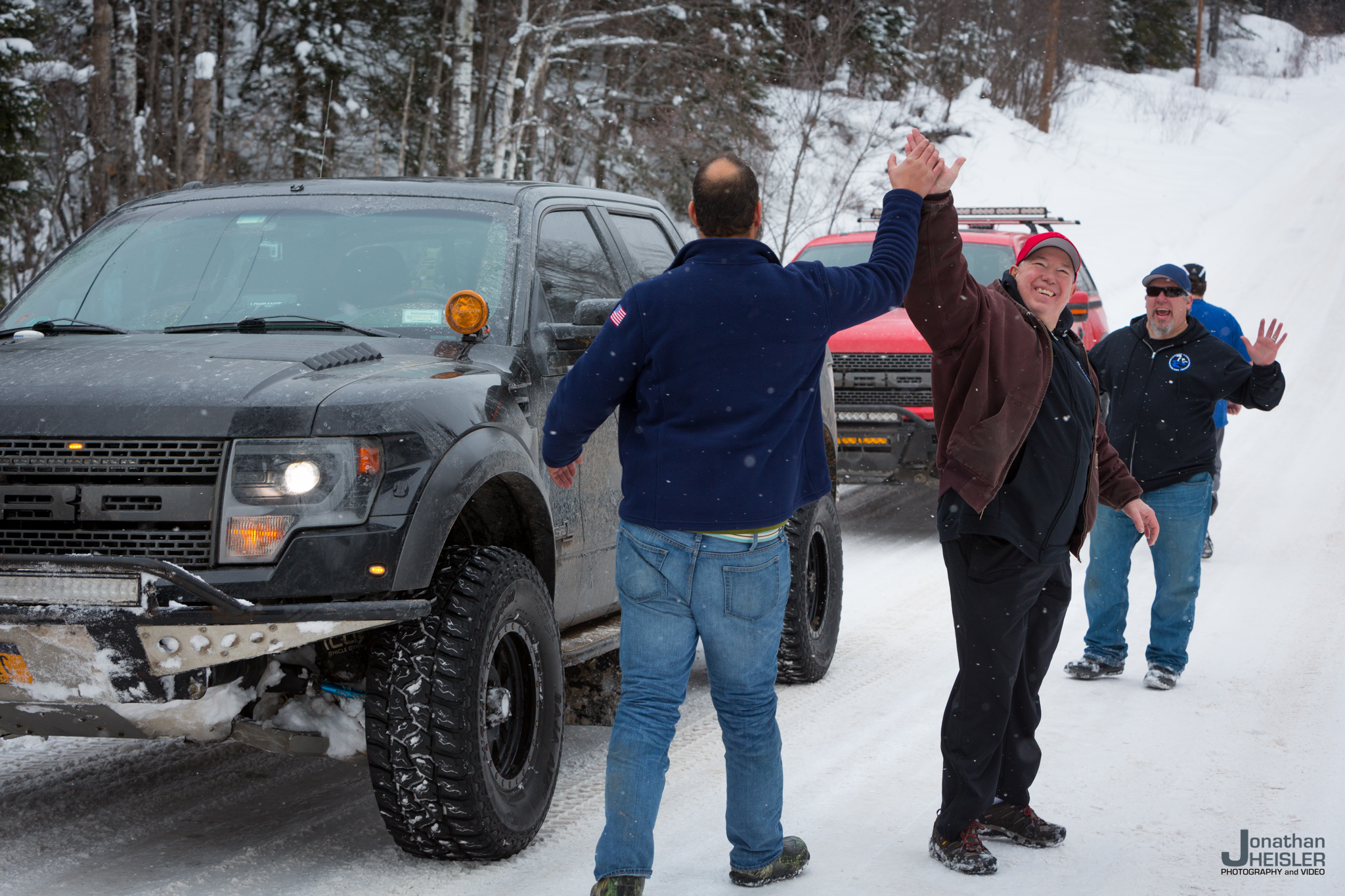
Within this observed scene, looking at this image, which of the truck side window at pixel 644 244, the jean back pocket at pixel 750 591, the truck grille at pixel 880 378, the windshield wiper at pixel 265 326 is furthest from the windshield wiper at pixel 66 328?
the truck grille at pixel 880 378

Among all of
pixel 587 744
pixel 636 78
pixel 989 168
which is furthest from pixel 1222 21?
pixel 587 744

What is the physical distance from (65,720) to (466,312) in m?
1.51

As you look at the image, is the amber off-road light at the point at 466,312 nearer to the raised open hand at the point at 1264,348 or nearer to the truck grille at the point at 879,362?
the raised open hand at the point at 1264,348

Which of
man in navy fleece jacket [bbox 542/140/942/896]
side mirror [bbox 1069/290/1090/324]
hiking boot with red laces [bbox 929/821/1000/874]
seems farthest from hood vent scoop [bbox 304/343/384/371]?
side mirror [bbox 1069/290/1090/324]

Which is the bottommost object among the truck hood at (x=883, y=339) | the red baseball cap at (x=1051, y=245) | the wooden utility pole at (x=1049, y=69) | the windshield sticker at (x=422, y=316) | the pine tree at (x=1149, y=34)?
the truck hood at (x=883, y=339)

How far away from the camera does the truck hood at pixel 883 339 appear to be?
9.11 m

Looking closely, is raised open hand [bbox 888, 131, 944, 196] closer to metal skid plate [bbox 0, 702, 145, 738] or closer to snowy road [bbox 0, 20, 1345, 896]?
snowy road [bbox 0, 20, 1345, 896]

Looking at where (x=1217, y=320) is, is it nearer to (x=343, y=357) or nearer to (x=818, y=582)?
(x=818, y=582)

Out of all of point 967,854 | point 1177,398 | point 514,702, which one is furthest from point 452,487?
point 1177,398

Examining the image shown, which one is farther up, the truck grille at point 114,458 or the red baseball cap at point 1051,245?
the red baseball cap at point 1051,245

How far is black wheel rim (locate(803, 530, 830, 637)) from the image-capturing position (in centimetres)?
571

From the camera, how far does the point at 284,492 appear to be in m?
3.03

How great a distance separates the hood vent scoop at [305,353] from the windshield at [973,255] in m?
6.47

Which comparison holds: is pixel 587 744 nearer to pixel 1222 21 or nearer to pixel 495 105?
pixel 495 105
